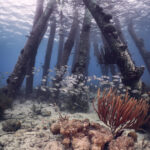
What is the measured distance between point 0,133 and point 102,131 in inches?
145

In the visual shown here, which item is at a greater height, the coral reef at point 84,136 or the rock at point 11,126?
the coral reef at point 84,136

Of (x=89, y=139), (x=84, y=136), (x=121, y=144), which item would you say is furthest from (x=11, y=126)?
(x=121, y=144)

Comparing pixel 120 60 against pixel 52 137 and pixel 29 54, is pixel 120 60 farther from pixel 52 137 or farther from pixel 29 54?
pixel 29 54

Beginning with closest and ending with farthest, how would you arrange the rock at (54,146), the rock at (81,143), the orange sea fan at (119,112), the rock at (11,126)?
the rock at (81,143), the rock at (54,146), the orange sea fan at (119,112), the rock at (11,126)

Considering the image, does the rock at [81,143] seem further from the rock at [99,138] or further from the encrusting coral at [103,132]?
the rock at [99,138]

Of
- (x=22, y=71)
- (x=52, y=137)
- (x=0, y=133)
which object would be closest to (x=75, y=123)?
(x=52, y=137)

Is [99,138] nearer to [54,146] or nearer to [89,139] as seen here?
[89,139]

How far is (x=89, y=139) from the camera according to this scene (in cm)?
352

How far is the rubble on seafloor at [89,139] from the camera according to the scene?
10.6 feet

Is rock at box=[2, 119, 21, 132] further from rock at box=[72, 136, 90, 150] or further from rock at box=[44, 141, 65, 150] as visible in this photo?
rock at box=[72, 136, 90, 150]

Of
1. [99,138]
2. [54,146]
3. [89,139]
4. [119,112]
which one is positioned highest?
[119,112]

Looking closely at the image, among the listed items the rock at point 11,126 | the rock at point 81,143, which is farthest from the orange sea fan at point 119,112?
the rock at point 11,126

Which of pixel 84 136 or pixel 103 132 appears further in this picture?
pixel 103 132

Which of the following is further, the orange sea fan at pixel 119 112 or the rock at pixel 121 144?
the orange sea fan at pixel 119 112
